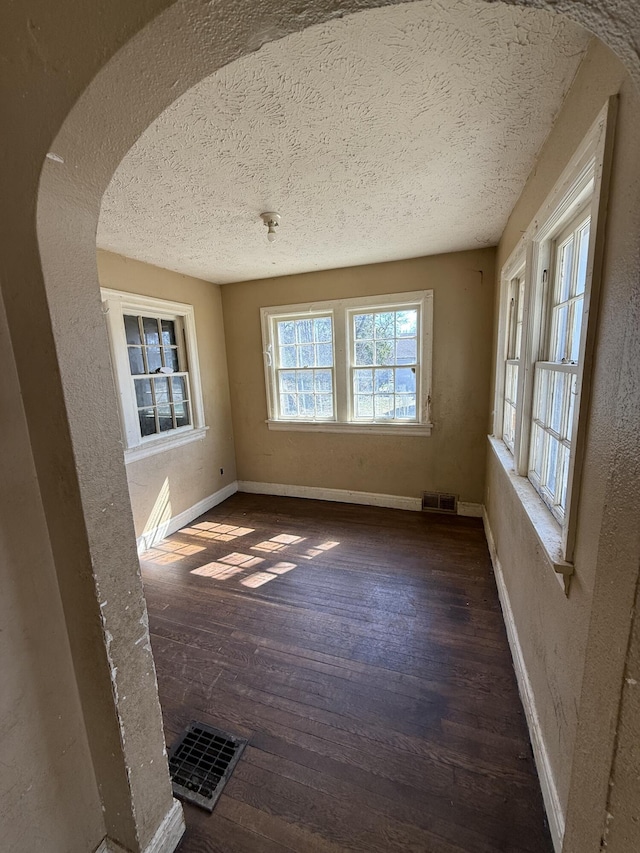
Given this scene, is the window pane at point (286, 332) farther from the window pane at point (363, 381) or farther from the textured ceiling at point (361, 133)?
the textured ceiling at point (361, 133)

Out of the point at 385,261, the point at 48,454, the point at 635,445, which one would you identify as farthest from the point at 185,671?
the point at 385,261

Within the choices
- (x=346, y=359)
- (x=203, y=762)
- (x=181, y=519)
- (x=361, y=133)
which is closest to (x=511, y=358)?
(x=346, y=359)

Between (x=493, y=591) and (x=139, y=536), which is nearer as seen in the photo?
(x=493, y=591)

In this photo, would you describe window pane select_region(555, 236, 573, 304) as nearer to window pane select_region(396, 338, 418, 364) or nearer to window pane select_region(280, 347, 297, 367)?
window pane select_region(396, 338, 418, 364)

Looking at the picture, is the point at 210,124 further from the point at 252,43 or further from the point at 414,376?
the point at 414,376

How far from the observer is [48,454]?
A: 0.88m

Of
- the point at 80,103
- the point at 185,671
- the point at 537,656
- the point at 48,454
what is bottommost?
the point at 185,671

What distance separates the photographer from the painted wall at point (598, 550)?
0.63m

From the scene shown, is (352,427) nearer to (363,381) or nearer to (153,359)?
(363,381)

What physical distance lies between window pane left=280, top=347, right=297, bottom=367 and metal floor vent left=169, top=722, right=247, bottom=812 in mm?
3226

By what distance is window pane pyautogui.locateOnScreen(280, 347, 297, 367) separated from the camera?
3.97 m

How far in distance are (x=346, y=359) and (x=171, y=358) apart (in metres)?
1.81

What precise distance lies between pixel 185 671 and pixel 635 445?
2199mm

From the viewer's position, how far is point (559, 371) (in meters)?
1.47
